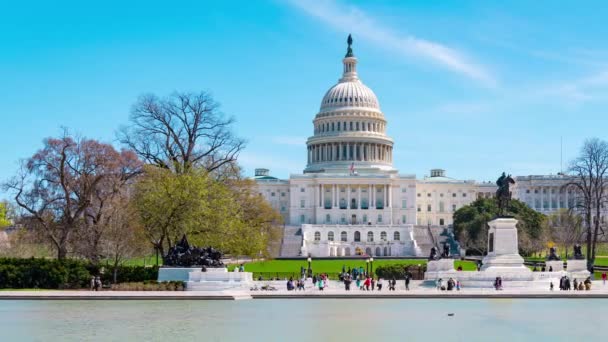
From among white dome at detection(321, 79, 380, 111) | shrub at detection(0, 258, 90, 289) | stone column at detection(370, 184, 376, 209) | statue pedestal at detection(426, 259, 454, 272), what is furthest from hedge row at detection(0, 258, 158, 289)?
white dome at detection(321, 79, 380, 111)

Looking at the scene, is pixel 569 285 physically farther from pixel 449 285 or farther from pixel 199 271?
pixel 199 271

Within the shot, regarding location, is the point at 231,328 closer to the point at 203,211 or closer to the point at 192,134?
the point at 203,211

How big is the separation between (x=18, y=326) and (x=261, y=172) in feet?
507

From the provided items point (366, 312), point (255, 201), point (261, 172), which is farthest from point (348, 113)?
point (366, 312)

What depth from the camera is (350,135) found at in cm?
16500

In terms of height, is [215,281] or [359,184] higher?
[359,184]

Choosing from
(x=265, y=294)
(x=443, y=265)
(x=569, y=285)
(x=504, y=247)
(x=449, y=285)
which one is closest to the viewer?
(x=265, y=294)

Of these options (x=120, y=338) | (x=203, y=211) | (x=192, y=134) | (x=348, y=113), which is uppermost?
(x=348, y=113)

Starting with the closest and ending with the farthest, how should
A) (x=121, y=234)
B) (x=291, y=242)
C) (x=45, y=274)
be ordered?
1. (x=45, y=274)
2. (x=121, y=234)
3. (x=291, y=242)

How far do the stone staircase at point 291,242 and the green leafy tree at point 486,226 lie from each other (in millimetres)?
22272

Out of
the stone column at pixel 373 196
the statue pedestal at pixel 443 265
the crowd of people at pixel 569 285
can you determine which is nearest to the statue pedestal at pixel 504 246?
the crowd of people at pixel 569 285

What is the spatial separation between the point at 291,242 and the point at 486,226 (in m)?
36.7

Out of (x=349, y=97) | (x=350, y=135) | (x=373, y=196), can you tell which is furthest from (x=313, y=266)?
(x=349, y=97)

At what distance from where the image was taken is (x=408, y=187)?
534 ft
